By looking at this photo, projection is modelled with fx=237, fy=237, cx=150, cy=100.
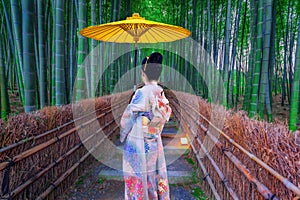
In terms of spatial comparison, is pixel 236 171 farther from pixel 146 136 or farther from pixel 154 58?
pixel 154 58

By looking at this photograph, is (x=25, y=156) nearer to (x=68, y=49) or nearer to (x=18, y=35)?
(x=18, y=35)

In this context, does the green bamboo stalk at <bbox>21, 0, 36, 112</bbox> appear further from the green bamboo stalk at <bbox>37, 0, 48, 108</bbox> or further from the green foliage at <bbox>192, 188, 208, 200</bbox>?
the green foliage at <bbox>192, 188, 208, 200</bbox>

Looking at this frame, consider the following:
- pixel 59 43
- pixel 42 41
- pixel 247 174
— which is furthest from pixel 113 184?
pixel 42 41

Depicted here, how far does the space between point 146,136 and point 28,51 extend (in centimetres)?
188

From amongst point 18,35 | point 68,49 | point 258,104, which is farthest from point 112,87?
point 258,104

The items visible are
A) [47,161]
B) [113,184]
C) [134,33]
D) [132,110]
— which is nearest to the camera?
[132,110]

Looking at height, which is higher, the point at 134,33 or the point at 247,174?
the point at 134,33

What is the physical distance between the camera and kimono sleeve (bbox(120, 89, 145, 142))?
6.16 feet

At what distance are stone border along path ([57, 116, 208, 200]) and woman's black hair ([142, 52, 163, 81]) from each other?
1545 mm

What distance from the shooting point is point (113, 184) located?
9.85 feet

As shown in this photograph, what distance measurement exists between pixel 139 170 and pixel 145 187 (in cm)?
15

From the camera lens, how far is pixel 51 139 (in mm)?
2385

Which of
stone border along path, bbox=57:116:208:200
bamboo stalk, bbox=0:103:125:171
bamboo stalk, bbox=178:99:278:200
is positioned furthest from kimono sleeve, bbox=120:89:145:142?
stone border along path, bbox=57:116:208:200

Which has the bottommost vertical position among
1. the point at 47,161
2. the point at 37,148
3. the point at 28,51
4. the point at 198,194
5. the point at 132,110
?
the point at 198,194
